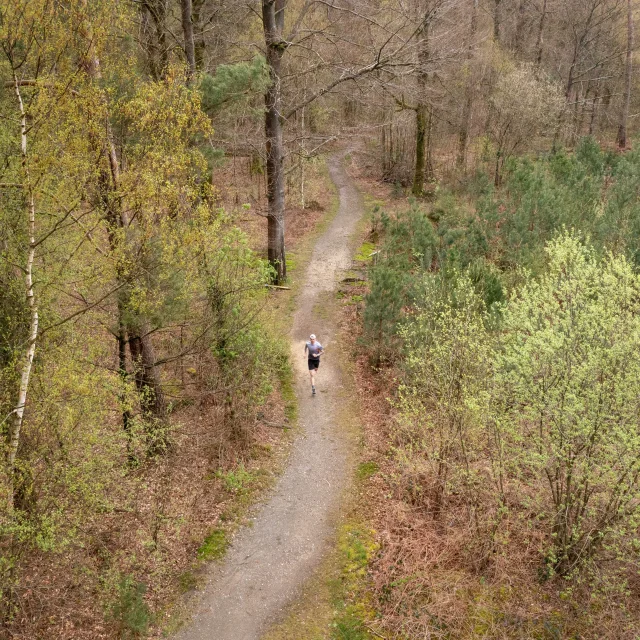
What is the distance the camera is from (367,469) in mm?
11664

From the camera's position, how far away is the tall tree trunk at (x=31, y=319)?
716 cm

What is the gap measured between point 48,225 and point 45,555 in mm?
5595

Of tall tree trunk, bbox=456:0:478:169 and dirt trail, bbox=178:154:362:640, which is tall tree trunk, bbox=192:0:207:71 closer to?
dirt trail, bbox=178:154:362:640

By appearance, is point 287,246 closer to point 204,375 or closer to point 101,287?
point 204,375

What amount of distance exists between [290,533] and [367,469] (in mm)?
2389

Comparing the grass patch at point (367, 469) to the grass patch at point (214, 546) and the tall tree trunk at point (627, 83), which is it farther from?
the tall tree trunk at point (627, 83)

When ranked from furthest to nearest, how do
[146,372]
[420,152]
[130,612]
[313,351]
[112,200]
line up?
[420,152] → [313,351] → [146,372] → [112,200] → [130,612]

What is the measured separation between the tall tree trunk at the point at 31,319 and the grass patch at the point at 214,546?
3.58m

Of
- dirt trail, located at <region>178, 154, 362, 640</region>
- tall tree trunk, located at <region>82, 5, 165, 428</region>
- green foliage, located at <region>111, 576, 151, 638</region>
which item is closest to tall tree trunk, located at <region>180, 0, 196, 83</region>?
tall tree trunk, located at <region>82, 5, 165, 428</region>

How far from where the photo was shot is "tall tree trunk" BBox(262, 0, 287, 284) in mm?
16484

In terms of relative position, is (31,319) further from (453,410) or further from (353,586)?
(453,410)

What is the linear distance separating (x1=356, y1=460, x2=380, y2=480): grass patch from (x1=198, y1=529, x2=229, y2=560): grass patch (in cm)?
316

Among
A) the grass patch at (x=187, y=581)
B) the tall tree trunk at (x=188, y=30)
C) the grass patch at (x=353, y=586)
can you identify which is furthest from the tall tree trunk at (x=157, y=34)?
the grass patch at (x=353, y=586)

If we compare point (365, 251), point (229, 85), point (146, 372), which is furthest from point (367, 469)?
point (365, 251)
